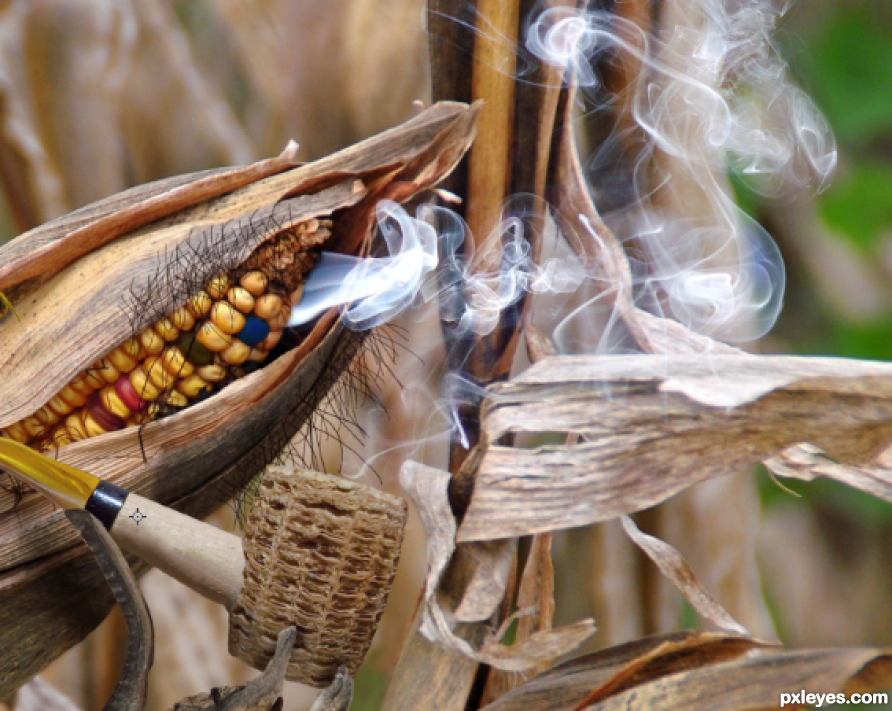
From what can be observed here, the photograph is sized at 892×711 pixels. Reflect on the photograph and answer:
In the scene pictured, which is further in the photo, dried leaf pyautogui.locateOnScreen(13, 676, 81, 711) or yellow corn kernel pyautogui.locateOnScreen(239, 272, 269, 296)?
dried leaf pyautogui.locateOnScreen(13, 676, 81, 711)

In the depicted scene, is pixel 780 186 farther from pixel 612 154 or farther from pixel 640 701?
pixel 640 701

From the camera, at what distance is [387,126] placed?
0.49 metres

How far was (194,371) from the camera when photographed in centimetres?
37

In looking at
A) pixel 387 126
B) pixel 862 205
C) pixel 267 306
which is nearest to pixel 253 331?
pixel 267 306

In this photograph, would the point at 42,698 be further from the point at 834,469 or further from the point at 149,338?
the point at 834,469

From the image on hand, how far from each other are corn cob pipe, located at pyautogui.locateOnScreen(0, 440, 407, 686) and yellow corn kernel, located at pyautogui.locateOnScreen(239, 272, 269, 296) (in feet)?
0.36

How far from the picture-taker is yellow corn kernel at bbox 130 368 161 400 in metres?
0.36

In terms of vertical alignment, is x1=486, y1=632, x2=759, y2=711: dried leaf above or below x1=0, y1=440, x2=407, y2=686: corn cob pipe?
below

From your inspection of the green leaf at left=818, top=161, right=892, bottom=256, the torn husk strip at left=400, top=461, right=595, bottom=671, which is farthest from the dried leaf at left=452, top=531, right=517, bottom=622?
the green leaf at left=818, top=161, right=892, bottom=256

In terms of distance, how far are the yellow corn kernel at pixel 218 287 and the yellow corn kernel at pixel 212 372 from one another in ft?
0.14

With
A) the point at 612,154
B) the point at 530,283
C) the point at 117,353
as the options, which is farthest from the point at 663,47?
the point at 117,353

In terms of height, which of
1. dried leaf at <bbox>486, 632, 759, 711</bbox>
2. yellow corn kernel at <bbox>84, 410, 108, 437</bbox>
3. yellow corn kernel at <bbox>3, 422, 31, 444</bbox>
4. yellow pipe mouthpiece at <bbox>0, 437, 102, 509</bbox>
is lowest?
dried leaf at <bbox>486, 632, 759, 711</bbox>

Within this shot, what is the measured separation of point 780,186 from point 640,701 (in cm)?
39

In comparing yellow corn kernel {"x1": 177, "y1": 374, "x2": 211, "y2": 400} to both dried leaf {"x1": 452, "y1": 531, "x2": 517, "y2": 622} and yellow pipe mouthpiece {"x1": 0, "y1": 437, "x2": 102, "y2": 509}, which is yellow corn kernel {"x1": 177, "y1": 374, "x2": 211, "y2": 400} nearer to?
yellow pipe mouthpiece {"x1": 0, "y1": 437, "x2": 102, "y2": 509}
